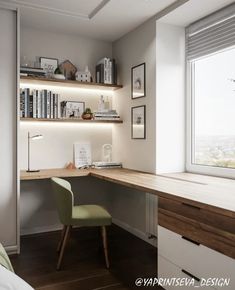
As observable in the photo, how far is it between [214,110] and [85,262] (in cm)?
185

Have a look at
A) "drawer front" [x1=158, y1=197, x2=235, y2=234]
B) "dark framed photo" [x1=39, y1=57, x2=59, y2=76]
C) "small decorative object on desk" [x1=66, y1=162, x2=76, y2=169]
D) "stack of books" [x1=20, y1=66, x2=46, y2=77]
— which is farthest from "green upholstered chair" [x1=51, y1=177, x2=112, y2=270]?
"dark framed photo" [x1=39, y1=57, x2=59, y2=76]

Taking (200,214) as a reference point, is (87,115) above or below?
above

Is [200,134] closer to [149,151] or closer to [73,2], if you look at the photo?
[149,151]

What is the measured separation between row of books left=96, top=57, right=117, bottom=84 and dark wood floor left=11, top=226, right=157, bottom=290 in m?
1.82

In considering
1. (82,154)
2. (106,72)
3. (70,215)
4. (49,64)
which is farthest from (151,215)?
(49,64)

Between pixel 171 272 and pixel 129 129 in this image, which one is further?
pixel 129 129

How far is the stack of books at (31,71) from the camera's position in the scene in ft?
9.76

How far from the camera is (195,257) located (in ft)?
5.66

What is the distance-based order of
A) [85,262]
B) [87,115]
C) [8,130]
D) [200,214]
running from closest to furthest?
[200,214] < [85,262] < [8,130] < [87,115]

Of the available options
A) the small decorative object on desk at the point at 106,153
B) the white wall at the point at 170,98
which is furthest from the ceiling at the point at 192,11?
the small decorative object on desk at the point at 106,153

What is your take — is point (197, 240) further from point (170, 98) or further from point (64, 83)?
point (64, 83)

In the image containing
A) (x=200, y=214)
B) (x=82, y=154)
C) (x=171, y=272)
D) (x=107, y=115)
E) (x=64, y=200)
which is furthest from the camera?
(x=82, y=154)

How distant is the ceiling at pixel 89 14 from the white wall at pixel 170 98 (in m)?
0.29

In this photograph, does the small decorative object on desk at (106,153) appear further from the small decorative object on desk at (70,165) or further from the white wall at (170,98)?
the white wall at (170,98)
